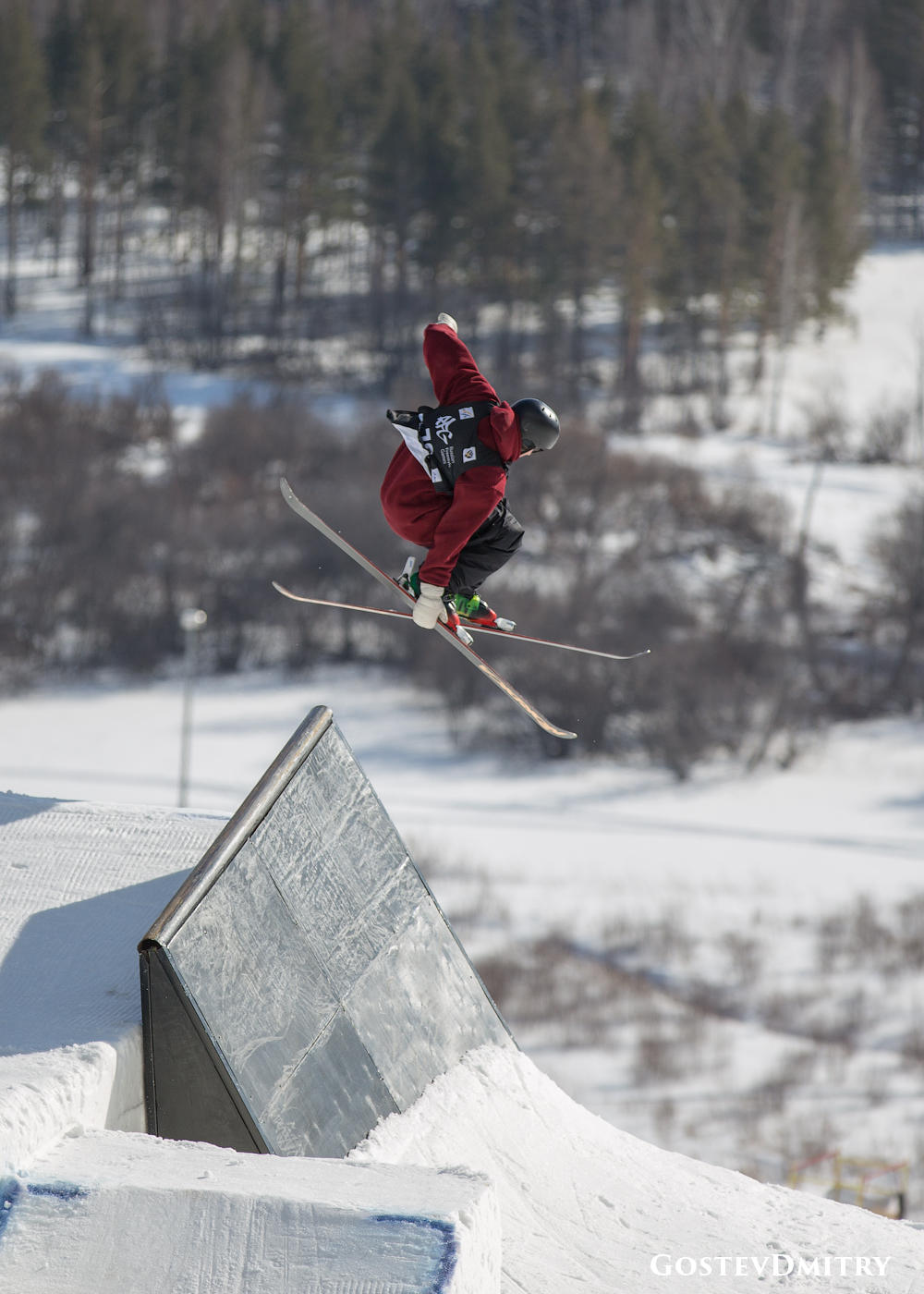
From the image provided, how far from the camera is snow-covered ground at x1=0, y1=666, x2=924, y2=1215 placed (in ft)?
46.4

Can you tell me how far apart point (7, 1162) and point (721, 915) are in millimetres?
16838

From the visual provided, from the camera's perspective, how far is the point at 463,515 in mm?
4770

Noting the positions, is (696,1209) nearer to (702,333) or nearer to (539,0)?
(702,333)

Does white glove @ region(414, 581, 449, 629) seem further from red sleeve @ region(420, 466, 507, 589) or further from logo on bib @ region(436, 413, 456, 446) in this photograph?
logo on bib @ region(436, 413, 456, 446)

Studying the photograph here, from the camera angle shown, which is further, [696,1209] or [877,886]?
[877,886]

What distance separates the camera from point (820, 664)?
30.9 meters

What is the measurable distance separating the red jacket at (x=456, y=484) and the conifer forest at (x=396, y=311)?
917 inches

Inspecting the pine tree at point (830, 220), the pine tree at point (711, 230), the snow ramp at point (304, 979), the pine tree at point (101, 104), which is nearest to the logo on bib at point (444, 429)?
the snow ramp at point (304, 979)

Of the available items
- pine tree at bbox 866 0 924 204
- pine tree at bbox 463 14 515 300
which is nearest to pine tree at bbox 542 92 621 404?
pine tree at bbox 463 14 515 300

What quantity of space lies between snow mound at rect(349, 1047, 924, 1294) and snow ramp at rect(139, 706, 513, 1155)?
19cm

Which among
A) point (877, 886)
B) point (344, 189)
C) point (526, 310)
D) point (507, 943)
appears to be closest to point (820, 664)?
point (877, 886)

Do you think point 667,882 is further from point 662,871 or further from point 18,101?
point 18,101

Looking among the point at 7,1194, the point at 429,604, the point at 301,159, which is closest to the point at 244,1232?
the point at 7,1194

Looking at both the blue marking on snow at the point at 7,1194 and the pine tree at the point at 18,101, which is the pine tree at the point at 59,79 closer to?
the pine tree at the point at 18,101
